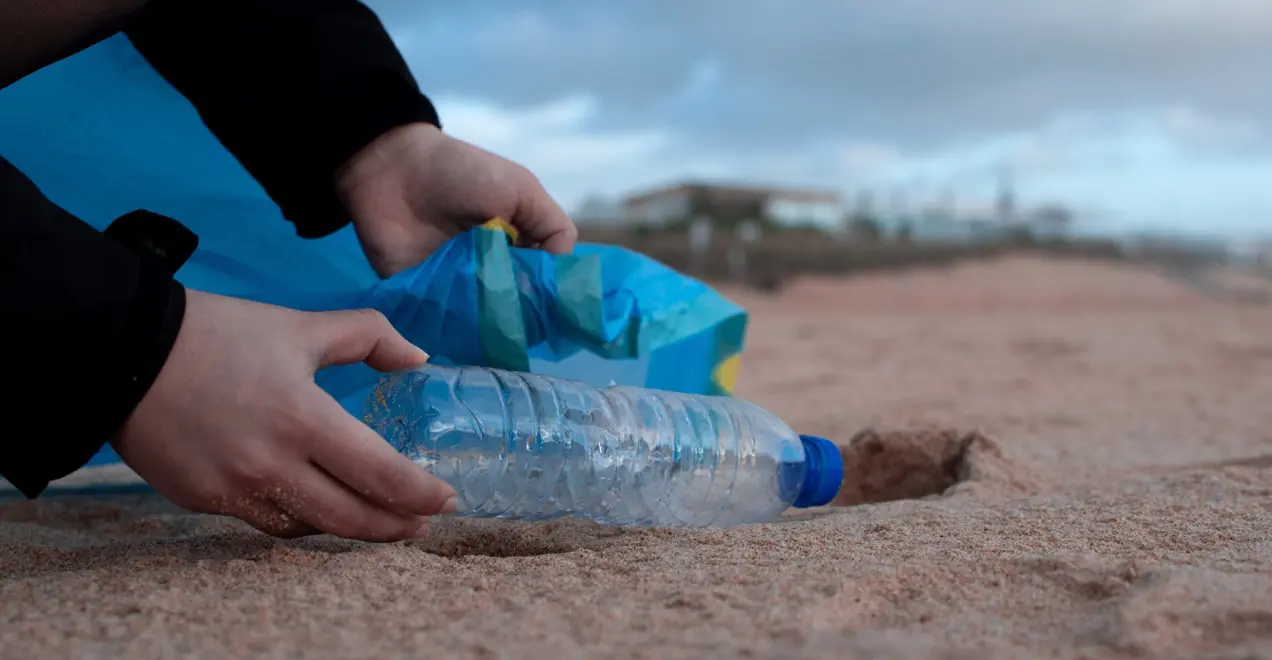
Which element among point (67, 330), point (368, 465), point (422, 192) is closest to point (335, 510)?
point (368, 465)

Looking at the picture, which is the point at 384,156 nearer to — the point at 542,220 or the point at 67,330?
the point at 542,220

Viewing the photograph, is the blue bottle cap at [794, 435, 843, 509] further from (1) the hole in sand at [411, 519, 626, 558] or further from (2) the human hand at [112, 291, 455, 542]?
(2) the human hand at [112, 291, 455, 542]

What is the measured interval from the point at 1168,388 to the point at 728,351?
2934 mm

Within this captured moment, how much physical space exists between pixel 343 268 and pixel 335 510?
1100mm

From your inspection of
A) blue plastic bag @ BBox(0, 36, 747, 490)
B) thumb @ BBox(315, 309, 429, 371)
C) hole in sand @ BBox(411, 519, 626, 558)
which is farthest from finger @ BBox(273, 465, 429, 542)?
blue plastic bag @ BBox(0, 36, 747, 490)

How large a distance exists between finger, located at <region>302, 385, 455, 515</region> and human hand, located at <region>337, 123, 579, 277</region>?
0.71 m

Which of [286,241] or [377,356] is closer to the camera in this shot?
[377,356]

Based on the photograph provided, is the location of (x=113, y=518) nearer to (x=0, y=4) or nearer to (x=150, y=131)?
(x=150, y=131)

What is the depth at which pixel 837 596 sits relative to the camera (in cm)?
107

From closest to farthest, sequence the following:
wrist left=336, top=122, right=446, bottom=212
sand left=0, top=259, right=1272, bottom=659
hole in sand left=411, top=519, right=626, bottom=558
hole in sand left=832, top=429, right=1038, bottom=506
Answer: sand left=0, top=259, right=1272, bottom=659
hole in sand left=411, top=519, right=626, bottom=558
wrist left=336, top=122, right=446, bottom=212
hole in sand left=832, top=429, right=1038, bottom=506

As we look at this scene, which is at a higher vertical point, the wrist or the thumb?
the wrist

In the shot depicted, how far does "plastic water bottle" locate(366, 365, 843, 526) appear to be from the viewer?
1.56 metres

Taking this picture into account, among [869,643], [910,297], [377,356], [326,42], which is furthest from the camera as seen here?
[910,297]

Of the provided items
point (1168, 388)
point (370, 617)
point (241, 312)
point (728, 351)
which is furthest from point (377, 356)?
point (1168, 388)
